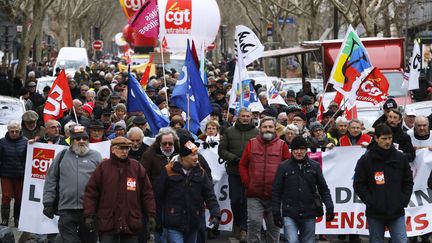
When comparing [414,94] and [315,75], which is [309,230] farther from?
[315,75]

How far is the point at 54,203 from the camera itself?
11594mm

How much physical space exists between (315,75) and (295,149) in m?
35.5

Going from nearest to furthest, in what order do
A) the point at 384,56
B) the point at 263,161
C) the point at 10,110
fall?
the point at 263,161 → the point at 10,110 → the point at 384,56

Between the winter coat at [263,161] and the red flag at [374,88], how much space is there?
5131 mm

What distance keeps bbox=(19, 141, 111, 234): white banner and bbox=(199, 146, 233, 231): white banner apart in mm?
1502

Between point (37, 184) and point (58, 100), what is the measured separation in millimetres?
1743

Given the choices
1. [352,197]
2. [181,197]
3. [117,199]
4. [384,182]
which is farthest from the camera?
[352,197]

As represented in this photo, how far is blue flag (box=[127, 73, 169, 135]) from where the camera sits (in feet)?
48.9

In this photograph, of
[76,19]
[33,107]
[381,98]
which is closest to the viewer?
[381,98]

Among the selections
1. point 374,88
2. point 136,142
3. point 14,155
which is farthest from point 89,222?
point 374,88

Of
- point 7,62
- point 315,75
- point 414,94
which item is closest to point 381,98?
point 414,94

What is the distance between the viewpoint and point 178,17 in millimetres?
43906

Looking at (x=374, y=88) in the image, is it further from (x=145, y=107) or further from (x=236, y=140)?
(x=236, y=140)

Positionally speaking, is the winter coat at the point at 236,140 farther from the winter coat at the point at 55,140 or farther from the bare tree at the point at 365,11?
the bare tree at the point at 365,11
